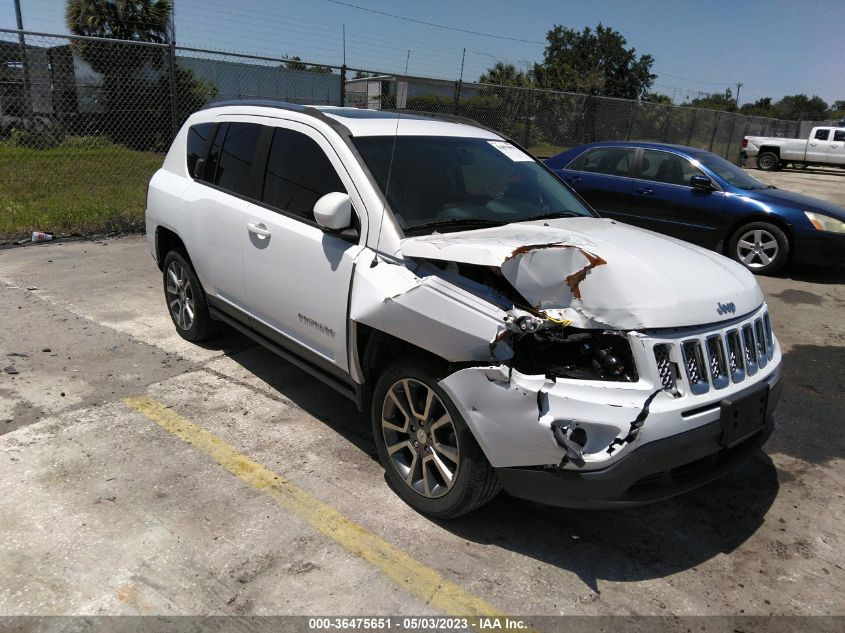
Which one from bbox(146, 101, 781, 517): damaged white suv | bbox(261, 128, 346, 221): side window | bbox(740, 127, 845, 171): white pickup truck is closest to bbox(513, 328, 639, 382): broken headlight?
bbox(146, 101, 781, 517): damaged white suv

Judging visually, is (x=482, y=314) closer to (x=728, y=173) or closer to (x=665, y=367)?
(x=665, y=367)

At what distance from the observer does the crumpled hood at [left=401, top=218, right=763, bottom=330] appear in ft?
8.41

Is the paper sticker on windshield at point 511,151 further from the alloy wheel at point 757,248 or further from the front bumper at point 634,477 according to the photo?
the alloy wheel at point 757,248

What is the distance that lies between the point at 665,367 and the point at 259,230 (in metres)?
2.48

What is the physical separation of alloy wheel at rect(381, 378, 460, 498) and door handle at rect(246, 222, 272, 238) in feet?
4.44

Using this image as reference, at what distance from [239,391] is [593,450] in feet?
8.98

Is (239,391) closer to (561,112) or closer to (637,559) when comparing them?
(637,559)

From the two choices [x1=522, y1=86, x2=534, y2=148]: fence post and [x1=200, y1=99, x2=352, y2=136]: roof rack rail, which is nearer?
[x1=200, y1=99, x2=352, y2=136]: roof rack rail

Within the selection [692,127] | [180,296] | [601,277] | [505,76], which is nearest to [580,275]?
[601,277]

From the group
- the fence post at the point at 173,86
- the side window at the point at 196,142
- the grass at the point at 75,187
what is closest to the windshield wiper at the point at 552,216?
the side window at the point at 196,142

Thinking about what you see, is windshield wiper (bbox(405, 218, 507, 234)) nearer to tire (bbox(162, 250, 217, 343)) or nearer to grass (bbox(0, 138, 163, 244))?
tire (bbox(162, 250, 217, 343))

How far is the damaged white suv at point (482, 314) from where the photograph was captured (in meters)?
2.51

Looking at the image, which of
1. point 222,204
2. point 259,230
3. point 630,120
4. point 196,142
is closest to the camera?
point 259,230

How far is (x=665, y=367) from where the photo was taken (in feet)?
8.43
